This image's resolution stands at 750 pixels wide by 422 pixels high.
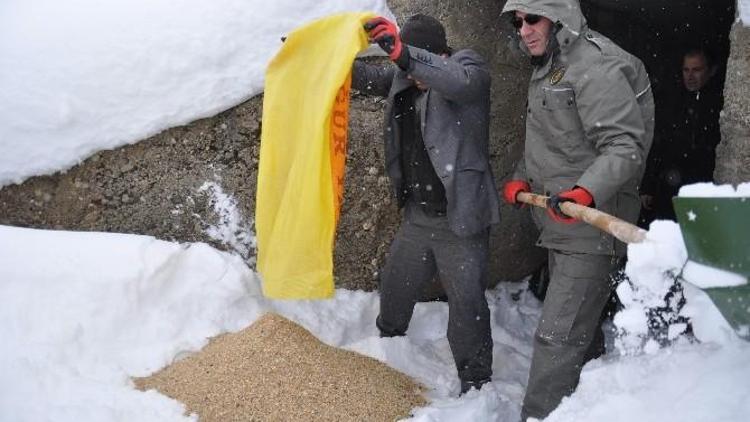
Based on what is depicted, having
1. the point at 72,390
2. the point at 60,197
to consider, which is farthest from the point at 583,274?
the point at 60,197

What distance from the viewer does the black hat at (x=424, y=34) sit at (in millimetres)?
2955

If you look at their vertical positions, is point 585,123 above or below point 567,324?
above

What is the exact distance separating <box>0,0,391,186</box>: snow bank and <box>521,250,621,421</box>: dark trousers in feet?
6.43

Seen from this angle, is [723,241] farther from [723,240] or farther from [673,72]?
[673,72]

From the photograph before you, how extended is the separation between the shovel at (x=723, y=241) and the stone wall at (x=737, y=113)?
1174mm

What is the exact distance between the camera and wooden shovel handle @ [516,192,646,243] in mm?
2045

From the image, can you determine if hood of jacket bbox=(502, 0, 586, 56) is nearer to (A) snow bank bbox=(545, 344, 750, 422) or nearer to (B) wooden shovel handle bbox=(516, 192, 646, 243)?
(B) wooden shovel handle bbox=(516, 192, 646, 243)

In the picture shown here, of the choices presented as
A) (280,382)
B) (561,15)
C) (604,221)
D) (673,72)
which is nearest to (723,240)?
(604,221)

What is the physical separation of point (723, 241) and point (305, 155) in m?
1.62

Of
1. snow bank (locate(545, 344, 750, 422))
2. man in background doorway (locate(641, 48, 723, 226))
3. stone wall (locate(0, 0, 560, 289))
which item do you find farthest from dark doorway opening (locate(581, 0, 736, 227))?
snow bank (locate(545, 344, 750, 422))

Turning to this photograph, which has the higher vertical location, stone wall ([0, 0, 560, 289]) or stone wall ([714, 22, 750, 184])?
stone wall ([714, 22, 750, 184])

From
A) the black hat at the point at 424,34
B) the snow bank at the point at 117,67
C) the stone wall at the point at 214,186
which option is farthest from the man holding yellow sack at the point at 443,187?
the snow bank at the point at 117,67

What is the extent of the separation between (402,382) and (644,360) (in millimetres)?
1187

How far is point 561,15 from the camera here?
8.77 ft
